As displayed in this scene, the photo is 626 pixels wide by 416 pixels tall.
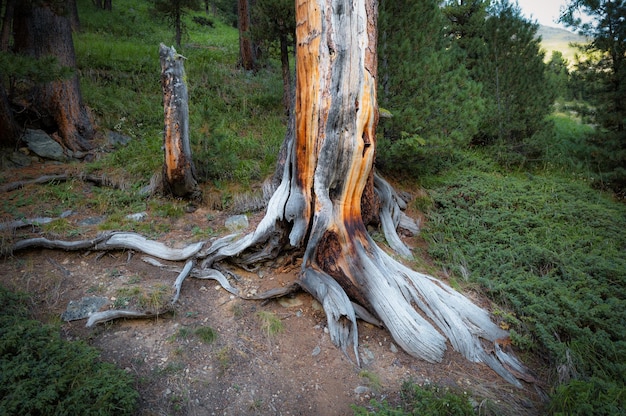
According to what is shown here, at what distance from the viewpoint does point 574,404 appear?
2.54 metres

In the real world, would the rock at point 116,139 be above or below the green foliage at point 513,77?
below

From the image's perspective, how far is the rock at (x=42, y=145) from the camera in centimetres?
592

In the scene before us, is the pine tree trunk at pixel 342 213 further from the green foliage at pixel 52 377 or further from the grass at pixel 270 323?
the green foliage at pixel 52 377

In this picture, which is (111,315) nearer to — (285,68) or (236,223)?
(236,223)

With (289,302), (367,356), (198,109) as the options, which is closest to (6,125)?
(198,109)

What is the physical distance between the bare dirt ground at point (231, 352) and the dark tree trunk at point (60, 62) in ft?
10.4

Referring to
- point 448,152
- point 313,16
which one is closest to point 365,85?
point 313,16

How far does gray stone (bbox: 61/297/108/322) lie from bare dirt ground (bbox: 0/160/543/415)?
0.06 meters

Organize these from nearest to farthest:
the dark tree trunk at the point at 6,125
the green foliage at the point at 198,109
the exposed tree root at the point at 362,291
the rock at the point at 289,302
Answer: the exposed tree root at the point at 362,291 → the rock at the point at 289,302 → the dark tree trunk at the point at 6,125 → the green foliage at the point at 198,109

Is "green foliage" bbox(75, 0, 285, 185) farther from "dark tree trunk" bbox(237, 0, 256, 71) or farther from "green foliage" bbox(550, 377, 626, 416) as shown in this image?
"green foliage" bbox(550, 377, 626, 416)

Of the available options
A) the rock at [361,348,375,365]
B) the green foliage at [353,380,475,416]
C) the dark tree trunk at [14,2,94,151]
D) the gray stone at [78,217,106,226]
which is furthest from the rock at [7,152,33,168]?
the green foliage at [353,380,475,416]

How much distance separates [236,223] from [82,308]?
80.0 inches

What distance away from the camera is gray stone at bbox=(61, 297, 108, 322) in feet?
10.5

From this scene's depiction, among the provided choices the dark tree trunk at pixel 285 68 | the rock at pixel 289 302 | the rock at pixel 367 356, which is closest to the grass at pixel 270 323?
the rock at pixel 289 302
